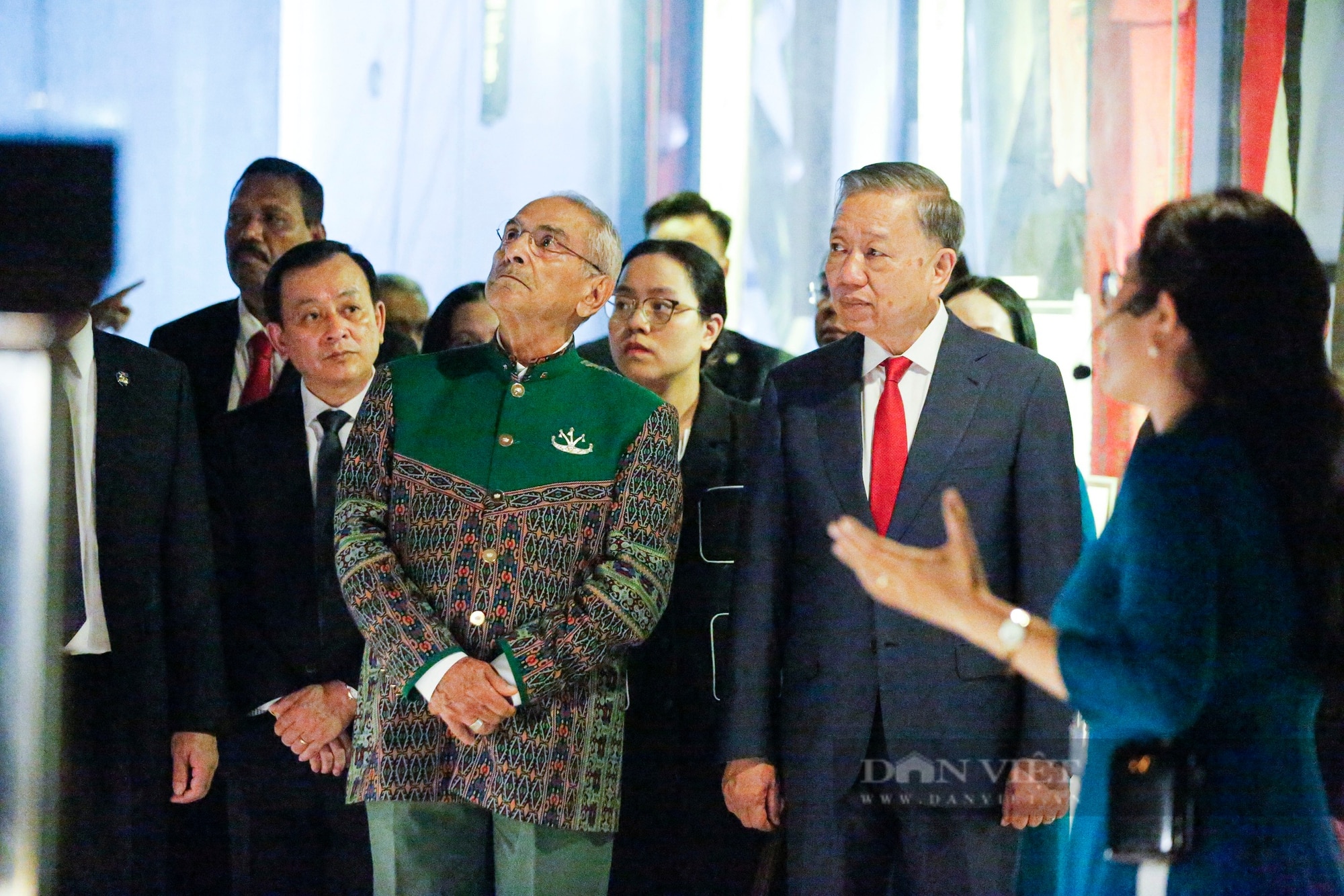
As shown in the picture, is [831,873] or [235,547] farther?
[235,547]

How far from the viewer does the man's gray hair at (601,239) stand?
7.83 feet

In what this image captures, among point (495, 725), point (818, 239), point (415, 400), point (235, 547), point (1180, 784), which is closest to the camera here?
point (1180, 784)

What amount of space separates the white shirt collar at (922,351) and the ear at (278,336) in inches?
44.5

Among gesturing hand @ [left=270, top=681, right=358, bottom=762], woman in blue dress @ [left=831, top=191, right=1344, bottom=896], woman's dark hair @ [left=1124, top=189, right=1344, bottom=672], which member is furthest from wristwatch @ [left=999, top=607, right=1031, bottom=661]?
gesturing hand @ [left=270, top=681, right=358, bottom=762]

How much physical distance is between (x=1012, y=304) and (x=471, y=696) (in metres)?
1.41

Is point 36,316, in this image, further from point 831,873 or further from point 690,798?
point 831,873

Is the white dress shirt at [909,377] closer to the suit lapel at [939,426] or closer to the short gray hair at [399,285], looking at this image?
the suit lapel at [939,426]

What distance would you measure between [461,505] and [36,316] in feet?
2.98

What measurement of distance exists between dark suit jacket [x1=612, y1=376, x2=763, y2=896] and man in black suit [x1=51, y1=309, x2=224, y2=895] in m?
0.77

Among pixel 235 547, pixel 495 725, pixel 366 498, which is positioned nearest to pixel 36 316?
pixel 235 547

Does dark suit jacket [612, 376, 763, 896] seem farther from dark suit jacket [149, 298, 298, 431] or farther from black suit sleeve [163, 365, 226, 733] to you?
dark suit jacket [149, 298, 298, 431]

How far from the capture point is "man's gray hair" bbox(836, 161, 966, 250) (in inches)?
91.0

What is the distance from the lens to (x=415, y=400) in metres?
Result: 2.29

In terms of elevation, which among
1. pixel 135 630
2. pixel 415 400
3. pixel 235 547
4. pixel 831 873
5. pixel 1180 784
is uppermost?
pixel 415 400
